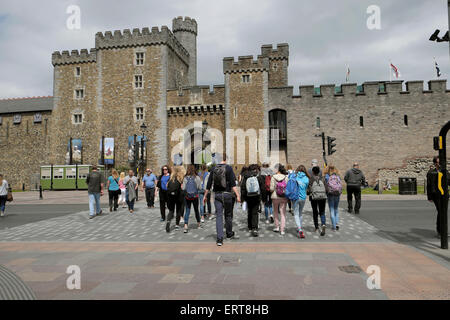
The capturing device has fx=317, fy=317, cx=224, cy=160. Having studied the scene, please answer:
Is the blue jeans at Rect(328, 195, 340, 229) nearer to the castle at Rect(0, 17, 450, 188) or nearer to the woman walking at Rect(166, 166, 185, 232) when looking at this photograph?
the woman walking at Rect(166, 166, 185, 232)

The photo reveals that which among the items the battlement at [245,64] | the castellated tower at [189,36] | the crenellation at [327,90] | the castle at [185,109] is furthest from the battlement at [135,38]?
the crenellation at [327,90]

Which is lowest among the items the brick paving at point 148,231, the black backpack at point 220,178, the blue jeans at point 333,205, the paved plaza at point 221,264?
the brick paving at point 148,231

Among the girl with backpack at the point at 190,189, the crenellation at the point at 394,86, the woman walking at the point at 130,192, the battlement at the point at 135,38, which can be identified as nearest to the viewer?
the girl with backpack at the point at 190,189

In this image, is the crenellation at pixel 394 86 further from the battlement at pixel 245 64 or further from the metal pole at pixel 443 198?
the metal pole at pixel 443 198

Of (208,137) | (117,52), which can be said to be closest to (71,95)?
(117,52)

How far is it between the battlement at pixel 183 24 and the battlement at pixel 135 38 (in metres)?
5.70

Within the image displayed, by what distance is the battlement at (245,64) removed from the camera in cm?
2827

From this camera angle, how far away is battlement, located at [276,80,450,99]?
26.6m

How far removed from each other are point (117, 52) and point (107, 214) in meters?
24.6

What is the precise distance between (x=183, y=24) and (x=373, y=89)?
73.7 feet

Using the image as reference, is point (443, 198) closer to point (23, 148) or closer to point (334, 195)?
point (334, 195)

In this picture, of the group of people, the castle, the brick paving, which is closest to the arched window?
the castle

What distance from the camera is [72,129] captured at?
3247 cm

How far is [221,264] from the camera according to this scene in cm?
491
